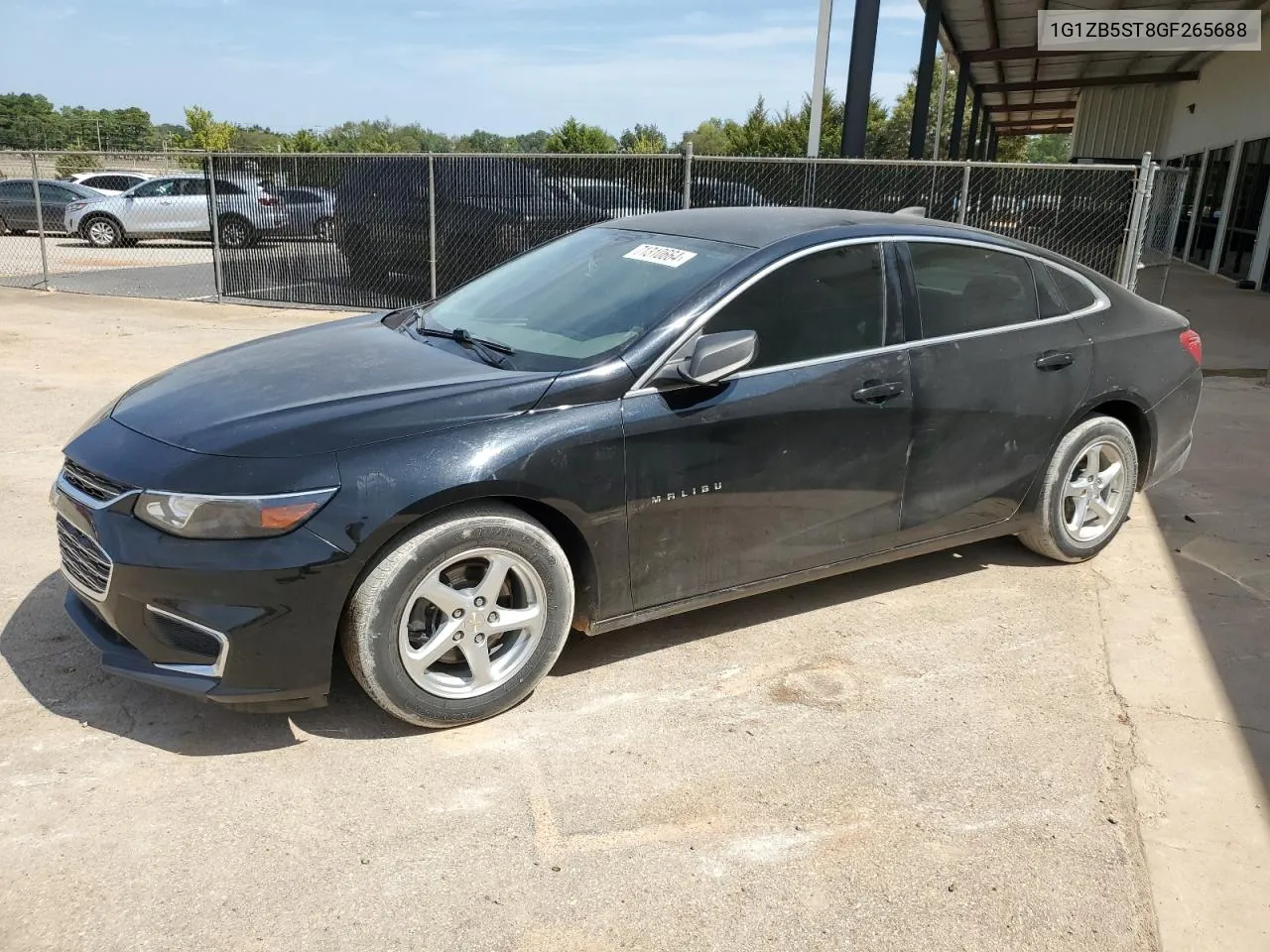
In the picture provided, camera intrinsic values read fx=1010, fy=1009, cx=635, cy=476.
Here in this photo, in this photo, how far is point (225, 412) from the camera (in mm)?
3260

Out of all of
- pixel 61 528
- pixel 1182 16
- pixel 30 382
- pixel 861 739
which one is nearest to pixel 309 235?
pixel 30 382

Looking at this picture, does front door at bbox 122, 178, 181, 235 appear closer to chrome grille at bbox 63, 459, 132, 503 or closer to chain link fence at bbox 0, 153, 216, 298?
chain link fence at bbox 0, 153, 216, 298

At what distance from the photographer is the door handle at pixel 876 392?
12.7 feet

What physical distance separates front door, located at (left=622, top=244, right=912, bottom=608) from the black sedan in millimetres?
11

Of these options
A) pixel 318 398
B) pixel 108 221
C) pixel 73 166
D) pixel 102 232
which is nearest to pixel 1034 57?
pixel 108 221

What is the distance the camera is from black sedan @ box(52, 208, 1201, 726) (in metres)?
2.99

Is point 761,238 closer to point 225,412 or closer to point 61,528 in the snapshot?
point 225,412

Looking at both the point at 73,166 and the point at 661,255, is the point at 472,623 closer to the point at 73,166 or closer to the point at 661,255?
the point at 661,255

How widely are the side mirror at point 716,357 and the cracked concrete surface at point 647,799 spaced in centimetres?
113

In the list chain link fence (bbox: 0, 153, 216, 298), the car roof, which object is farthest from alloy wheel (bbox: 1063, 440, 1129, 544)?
chain link fence (bbox: 0, 153, 216, 298)

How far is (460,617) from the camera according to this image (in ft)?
10.6

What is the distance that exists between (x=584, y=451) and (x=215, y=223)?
442 inches

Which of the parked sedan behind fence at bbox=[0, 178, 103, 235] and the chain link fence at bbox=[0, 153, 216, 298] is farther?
the parked sedan behind fence at bbox=[0, 178, 103, 235]

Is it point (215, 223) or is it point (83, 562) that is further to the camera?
point (215, 223)
